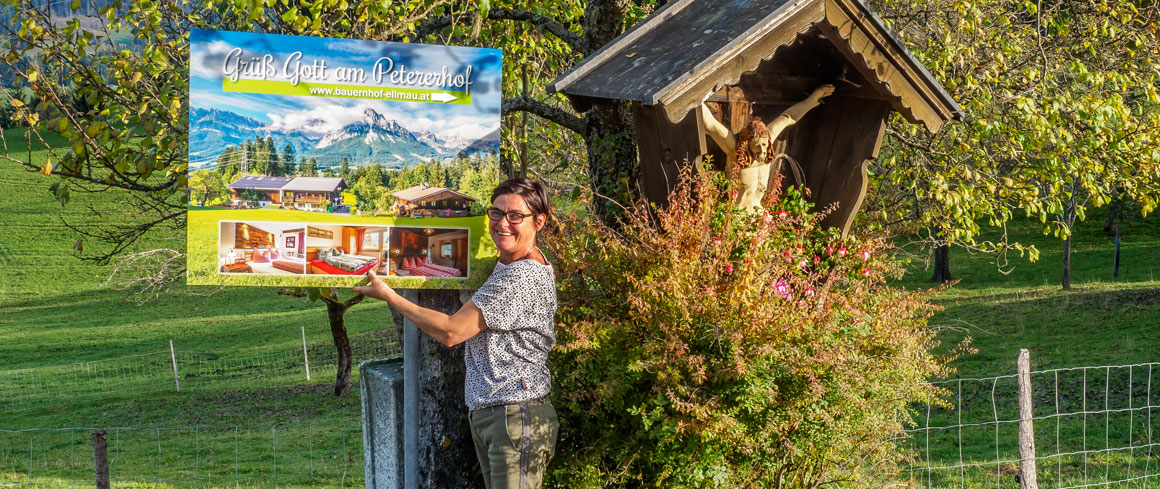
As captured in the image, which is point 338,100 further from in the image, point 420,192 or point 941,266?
point 941,266

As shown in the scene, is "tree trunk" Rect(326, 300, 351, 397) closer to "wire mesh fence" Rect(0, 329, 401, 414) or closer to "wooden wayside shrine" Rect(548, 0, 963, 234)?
"wire mesh fence" Rect(0, 329, 401, 414)

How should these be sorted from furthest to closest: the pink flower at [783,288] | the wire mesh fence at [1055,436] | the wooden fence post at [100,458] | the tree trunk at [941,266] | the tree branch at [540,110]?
the tree trunk at [941,266]
the wire mesh fence at [1055,436]
the tree branch at [540,110]
the wooden fence post at [100,458]
the pink flower at [783,288]

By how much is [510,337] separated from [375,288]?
0.66 metres

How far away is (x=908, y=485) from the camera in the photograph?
5137 millimetres

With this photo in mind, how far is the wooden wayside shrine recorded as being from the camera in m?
5.05

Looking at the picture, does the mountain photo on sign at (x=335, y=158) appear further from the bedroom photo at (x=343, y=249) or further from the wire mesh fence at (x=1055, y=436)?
the wire mesh fence at (x=1055, y=436)

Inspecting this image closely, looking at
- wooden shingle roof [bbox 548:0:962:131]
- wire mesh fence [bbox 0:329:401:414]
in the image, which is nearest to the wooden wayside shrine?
wooden shingle roof [bbox 548:0:962:131]

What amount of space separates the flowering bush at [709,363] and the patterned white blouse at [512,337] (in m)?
0.25

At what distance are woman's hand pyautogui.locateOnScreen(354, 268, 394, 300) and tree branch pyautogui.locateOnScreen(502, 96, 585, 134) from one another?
11.0 ft

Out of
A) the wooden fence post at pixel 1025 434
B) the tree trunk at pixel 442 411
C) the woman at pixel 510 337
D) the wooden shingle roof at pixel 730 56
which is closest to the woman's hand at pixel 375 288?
the woman at pixel 510 337

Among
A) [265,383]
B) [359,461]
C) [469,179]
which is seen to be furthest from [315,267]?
[265,383]

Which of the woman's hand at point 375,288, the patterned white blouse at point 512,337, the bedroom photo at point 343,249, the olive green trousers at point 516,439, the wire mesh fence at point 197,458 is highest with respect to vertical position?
the bedroom photo at point 343,249

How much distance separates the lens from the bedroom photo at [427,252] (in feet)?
14.5

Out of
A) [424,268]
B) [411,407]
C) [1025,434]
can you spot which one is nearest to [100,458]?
[411,407]
